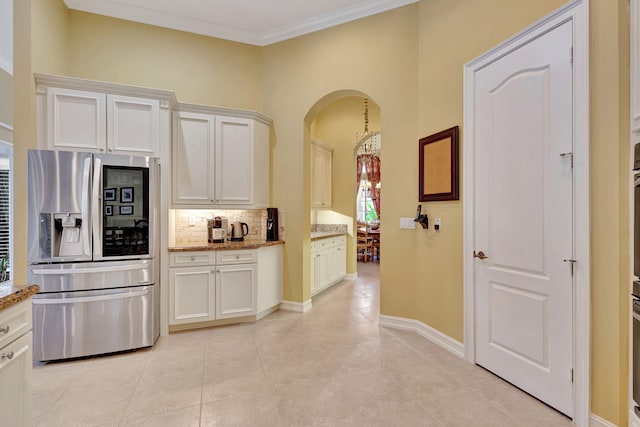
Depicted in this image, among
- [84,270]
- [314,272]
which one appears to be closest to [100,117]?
[84,270]

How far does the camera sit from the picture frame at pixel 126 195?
Answer: 2.93m

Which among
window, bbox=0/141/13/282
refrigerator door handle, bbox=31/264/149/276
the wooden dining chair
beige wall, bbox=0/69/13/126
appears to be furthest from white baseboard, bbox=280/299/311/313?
the wooden dining chair

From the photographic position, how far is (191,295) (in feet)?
11.1

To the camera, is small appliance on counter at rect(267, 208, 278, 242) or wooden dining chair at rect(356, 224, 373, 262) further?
wooden dining chair at rect(356, 224, 373, 262)

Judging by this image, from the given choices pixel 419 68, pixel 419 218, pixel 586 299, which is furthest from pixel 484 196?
pixel 419 68

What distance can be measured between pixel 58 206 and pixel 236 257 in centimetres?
166

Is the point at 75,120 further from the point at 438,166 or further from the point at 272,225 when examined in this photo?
the point at 438,166

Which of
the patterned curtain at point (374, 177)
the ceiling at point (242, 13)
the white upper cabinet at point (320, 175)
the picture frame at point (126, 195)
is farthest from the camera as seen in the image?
the patterned curtain at point (374, 177)

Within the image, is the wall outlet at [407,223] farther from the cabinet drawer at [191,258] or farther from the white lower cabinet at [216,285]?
the cabinet drawer at [191,258]

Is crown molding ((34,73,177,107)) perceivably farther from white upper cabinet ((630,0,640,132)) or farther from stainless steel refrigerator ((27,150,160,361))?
white upper cabinet ((630,0,640,132))

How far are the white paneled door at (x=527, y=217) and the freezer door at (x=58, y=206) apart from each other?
11.1 ft

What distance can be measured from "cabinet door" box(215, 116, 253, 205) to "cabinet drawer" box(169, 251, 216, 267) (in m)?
0.66

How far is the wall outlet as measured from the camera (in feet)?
11.1

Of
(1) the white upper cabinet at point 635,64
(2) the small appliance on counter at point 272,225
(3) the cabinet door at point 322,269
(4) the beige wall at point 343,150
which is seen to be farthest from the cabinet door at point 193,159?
(1) the white upper cabinet at point 635,64
